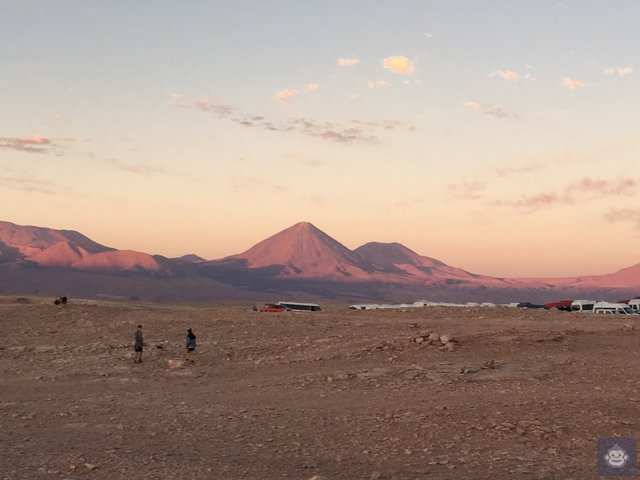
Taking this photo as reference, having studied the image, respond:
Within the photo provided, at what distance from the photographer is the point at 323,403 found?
18.1m

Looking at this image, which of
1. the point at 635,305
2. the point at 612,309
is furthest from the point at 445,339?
the point at 635,305

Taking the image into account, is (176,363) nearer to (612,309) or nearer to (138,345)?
(138,345)

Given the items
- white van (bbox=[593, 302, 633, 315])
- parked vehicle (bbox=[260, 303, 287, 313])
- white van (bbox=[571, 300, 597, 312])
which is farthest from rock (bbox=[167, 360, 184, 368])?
white van (bbox=[571, 300, 597, 312])

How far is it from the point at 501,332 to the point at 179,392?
14.0 meters

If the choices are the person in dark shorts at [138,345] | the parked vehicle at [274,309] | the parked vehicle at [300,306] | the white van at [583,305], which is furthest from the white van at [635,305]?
the person in dark shorts at [138,345]

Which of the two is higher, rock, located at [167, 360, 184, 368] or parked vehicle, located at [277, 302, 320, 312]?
parked vehicle, located at [277, 302, 320, 312]

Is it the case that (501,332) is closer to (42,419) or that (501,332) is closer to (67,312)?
(42,419)

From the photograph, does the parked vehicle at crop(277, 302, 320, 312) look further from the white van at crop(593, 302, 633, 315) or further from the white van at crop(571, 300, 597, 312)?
the white van at crop(593, 302, 633, 315)

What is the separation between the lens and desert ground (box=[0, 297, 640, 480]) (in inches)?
493

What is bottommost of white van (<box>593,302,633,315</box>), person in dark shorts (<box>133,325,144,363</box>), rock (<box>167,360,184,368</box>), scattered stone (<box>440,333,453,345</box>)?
rock (<box>167,360,184,368</box>)

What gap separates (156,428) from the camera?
15.4 metres

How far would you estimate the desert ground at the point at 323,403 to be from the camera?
12523 mm

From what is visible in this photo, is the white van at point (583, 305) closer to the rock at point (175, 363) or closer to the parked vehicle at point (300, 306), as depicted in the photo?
the parked vehicle at point (300, 306)

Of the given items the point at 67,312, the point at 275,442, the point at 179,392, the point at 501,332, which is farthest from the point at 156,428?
the point at 67,312
